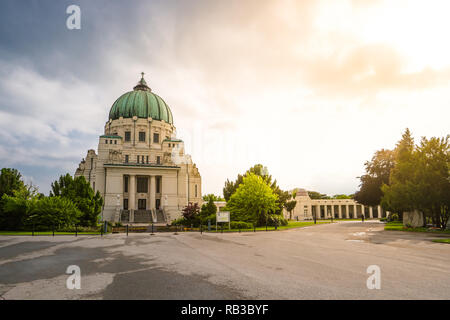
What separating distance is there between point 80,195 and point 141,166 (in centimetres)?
2338

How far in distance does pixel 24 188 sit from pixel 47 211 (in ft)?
24.6

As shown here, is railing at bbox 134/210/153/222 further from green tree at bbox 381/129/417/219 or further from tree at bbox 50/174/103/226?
green tree at bbox 381/129/417/219

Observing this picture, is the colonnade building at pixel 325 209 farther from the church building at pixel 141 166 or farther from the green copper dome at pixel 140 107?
the green copper dome at pixel 140 107

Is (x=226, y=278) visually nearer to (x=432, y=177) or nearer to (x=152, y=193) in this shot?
(x=432, y=177)

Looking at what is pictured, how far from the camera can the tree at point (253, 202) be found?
38906mm

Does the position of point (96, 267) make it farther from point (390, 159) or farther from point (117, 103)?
point (117, 103)

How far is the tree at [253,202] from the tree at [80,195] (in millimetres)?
18853

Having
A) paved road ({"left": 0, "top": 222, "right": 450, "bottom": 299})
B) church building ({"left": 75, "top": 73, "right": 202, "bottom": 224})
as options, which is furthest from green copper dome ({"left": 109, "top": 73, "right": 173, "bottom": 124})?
paved road ({"left": 0, "top": 222, "right": 450, "bottom": 299})

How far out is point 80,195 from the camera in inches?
1395

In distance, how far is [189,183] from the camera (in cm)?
6738

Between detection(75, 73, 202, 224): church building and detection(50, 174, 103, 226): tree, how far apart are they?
15.2 m

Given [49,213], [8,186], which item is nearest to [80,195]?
[49,213]

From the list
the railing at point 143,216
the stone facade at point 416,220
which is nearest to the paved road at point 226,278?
the stone facade at point 416,220
